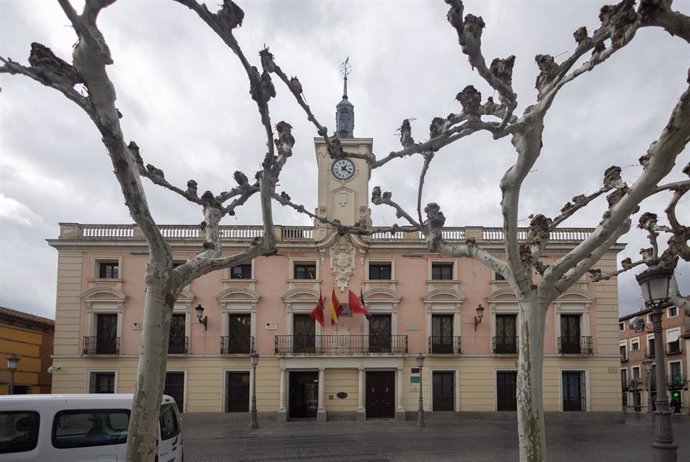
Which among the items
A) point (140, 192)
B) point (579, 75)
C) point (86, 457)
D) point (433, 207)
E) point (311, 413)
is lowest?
point (311, 413)

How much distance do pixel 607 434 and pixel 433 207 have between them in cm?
1616

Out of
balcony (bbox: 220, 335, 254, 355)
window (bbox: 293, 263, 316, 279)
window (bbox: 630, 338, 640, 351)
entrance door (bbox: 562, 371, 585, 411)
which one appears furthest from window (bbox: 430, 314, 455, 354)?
window (bbox: 630, 338, 640, 351)

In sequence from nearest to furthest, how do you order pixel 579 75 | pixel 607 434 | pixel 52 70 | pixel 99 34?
pixel 99 34 → pixel 52 70 → pixel 579 75 → pixel 607 434

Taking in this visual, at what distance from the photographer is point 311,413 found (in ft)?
91.0

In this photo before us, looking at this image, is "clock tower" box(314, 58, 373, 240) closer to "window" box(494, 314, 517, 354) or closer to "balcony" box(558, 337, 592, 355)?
"window" box(494, 314, 517, 354)

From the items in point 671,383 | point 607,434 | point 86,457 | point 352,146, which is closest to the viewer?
point 86,457

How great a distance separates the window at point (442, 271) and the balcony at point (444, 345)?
107 inches

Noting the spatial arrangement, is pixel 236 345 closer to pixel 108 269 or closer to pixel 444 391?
pixel 108 269

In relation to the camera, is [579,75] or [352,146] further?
[352,146]

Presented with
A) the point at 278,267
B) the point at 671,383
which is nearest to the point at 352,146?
the point at 278,267

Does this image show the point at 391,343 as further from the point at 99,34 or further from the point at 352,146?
the point at 99,34

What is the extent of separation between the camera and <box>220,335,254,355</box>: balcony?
27453mm

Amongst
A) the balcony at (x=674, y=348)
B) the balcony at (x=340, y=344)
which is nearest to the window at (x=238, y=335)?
the balcony at (x=340, y=344)

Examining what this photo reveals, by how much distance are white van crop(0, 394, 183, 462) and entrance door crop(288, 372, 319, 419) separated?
1874cm
